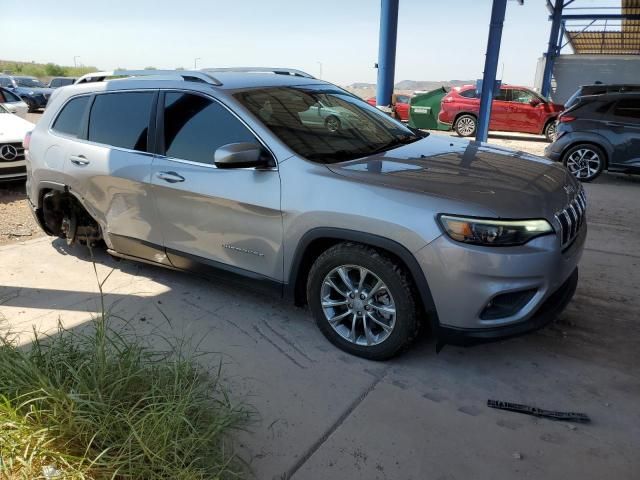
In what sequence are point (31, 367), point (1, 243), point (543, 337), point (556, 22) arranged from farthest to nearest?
point (556, 22) → point (1, 243) → point (543, 337) → point (31, 367)

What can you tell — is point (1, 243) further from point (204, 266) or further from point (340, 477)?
point (340, 477)

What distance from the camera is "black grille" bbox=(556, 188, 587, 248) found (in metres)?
2.90

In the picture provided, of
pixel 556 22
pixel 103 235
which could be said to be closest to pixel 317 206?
pixel 103 235

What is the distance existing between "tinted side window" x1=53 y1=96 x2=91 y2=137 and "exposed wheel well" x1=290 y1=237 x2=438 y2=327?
2.50 meters

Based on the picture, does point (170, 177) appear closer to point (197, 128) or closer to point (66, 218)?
point (197, 128)

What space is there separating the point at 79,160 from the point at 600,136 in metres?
8.03

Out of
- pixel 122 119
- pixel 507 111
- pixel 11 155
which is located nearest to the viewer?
pixel 122 119

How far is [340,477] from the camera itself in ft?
7.62

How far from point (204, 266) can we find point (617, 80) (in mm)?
21733

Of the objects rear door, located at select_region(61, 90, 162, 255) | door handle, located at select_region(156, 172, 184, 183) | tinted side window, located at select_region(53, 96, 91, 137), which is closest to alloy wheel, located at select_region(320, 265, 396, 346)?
door handle, located at select_region(156, 172, 184, 183)

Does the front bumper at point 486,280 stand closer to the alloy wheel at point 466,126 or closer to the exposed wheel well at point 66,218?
the exposed wheel well at point 66,218

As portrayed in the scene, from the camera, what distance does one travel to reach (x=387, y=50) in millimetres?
10797

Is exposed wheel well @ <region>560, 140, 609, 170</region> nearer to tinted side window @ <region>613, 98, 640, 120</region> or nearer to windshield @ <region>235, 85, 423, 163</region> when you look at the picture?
tinted side window @ <region>613, 98, 640, 120</region>

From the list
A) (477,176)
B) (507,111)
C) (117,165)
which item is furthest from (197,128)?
(507,111)
